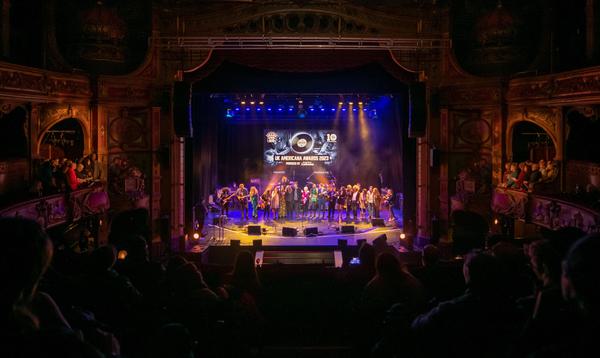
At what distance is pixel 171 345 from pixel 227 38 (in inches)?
454

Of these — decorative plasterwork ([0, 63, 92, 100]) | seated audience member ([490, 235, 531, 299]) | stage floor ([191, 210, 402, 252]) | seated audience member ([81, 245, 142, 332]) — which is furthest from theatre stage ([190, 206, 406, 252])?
seated audience member ([81, 245, 142, 332])

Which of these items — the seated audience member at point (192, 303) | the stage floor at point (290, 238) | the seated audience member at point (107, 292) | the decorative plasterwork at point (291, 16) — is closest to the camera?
the seated audience member at point (192, 303)

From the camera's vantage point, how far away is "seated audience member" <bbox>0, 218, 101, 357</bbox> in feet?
4.79

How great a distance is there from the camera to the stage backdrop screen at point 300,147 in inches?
835

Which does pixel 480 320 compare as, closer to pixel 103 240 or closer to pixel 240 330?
pixel 240 330

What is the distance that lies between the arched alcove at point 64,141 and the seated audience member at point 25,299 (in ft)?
43.7

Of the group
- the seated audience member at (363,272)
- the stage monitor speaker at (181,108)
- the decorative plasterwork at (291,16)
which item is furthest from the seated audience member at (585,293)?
the decorative plasterwork at (291,16)

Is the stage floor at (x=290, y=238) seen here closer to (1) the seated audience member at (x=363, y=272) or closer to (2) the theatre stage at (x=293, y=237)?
(2) the theatre stage at (x=293, y=237)

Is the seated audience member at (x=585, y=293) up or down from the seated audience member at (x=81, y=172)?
down

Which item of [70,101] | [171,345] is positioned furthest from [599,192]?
[70,101]

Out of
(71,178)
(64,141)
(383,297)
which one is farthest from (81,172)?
(383,297)

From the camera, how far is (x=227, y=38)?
527 inches

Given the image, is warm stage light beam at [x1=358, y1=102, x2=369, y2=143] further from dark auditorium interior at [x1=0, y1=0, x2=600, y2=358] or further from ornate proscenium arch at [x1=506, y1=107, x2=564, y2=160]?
ornate proscenium arch at [x1=506, y1=107, x2=564, y2=160]

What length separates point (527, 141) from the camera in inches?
572
